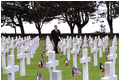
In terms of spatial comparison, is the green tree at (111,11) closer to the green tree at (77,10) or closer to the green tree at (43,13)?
the green tree at (77,10)

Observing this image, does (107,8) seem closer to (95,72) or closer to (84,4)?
(84,4)

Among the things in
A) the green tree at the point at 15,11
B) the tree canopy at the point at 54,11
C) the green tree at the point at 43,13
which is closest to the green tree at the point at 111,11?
the tree canopy at the point at 54,11

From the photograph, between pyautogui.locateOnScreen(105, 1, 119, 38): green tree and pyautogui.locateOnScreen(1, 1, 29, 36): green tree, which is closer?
pyautogui.locateOnScreen(105, 1, 119, 38): green tree

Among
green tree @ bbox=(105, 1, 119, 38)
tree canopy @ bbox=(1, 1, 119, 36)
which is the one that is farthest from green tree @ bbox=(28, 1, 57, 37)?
green tree @ bbox=(105, 1, 119, 38)

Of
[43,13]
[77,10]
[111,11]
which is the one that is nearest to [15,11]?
[43,13]

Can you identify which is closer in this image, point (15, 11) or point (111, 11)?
point (111, 11)

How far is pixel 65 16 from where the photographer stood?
145 feet

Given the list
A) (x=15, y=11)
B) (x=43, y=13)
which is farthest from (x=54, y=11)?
(x=15, y=11)

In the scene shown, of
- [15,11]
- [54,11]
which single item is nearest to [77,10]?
[54,11]

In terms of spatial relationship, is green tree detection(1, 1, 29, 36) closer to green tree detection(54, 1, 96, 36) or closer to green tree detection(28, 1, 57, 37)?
green tree detection(28, 1, 57, 37)

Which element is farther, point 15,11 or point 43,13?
point 15,11

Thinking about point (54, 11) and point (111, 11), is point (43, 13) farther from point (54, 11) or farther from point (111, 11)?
point (111, 11)

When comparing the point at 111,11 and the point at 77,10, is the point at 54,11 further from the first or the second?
the point at 111,11

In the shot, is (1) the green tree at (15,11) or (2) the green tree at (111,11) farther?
(1) the green tree at (15,11)
